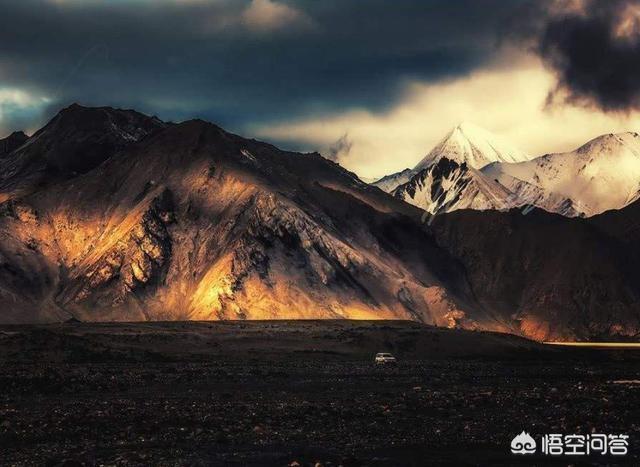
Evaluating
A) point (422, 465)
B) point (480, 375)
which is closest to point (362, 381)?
point (480, 375)

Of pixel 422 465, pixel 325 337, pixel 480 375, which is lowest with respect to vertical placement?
pixel 422 465

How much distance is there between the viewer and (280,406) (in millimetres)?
64500

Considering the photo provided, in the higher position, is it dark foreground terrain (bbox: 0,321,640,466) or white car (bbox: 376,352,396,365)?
white car (bbox: 376,352,396,365)

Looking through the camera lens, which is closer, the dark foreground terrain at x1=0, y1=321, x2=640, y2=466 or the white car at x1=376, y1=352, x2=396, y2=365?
the dark foreground terrain at x1=0, y1=321, x2=640, y2=466

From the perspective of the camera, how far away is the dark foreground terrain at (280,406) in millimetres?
44250

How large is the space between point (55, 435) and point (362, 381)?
144ft

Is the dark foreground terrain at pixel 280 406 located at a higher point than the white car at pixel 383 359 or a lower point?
lower

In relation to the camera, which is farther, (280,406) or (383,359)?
(383,359)

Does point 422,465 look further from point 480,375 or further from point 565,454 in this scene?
point 480,375

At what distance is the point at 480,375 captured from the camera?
330ft

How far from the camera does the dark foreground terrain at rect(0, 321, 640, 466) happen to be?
44250 millimetres

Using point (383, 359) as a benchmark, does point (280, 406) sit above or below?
below

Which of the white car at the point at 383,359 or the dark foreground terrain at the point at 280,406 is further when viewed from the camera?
the white car at the point at 383,359

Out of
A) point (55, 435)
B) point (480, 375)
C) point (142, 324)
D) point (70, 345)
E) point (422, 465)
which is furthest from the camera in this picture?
point (142, 324)
